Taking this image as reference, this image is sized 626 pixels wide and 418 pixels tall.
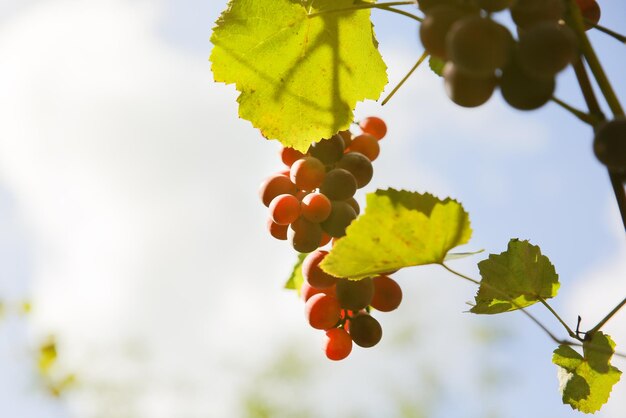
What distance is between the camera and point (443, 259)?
924mm

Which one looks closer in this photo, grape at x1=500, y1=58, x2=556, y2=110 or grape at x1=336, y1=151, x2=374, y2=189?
grape at x1=500, y1=58, x2=556, y2=110

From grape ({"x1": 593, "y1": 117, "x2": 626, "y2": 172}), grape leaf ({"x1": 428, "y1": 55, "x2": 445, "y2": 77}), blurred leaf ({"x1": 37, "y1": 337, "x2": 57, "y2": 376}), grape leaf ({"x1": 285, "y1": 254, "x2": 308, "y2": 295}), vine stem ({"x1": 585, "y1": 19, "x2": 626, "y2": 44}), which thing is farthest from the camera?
blurred leaf ({"x1": 37, "y1": 337, "x2": 57, "y2": 376})

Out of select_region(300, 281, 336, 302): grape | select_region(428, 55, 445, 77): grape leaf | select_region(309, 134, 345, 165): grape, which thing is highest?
select_region(428, 55, 445, 77): grape leaf

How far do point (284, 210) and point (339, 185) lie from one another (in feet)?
0.35

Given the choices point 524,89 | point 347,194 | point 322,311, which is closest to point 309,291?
point 322,311

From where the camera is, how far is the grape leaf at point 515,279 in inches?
41.0

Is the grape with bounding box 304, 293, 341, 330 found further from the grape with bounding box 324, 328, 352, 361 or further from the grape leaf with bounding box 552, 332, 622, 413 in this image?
the grape leaf with bounding box 552, 332, 622, 413

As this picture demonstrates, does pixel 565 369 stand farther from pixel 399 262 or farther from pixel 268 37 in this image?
pixel 268 37

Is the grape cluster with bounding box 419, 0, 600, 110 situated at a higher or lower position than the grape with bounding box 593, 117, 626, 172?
higher

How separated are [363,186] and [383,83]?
21 centimetres

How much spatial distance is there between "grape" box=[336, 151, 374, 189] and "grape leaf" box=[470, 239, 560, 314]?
0.87ft

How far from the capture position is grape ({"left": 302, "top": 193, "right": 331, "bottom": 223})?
3.52 ft

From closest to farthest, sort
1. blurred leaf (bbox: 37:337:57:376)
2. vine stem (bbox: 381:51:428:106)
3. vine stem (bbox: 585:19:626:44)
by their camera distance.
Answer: vine stem (bbox: 585:19:626:44)
vine stem (bbox: 381:51:428:106)
blurred leaf (bbox: 37:337:57:376)

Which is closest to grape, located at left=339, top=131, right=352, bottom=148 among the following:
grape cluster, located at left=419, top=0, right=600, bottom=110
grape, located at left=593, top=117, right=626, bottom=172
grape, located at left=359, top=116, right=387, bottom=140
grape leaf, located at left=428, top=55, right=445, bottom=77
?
grape, located at left=359, top=116, right=387, bottom=140
